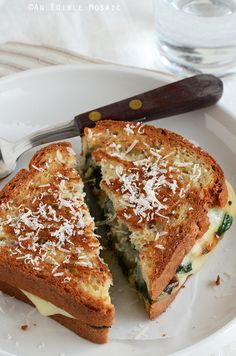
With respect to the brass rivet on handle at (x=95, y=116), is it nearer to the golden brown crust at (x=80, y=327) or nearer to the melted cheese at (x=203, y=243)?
the melted cheese at (x=203, y=243)

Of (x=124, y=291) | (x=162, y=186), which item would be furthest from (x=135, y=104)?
(x=124, y=291)

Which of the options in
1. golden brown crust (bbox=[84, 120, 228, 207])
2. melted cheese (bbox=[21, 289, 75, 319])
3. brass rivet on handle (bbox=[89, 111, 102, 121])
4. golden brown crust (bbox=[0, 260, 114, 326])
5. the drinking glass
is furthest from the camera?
the drinking glass

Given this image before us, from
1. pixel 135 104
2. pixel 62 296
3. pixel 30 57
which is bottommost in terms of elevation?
pixel 30 57

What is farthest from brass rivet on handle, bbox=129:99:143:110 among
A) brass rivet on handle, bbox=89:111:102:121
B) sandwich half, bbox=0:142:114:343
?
sandwich half, bbox=0:142:114:343

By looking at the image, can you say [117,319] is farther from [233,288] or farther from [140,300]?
[233,288]

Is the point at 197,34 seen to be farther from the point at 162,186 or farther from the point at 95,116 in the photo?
the point at 162,186

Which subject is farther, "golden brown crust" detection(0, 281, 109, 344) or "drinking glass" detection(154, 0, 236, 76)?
"drinking glass" detection(154, 0, 236, 76)

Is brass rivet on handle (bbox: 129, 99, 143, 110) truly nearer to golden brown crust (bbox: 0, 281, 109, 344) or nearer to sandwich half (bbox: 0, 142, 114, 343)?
sandwich half (bbox: 0, 142, 114, 343)
